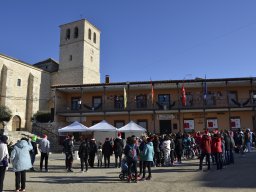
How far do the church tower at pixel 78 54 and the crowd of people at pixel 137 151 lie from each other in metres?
35.4

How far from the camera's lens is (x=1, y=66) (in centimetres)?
3931

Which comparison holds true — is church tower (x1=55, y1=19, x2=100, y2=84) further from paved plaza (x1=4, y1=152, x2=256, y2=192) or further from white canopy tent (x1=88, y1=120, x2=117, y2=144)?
paved plaza (x1=4, y1=152, x2=256, y2=192)

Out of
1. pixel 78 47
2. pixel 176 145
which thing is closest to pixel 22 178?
pixel 176 145

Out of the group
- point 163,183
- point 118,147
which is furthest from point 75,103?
point 163,183

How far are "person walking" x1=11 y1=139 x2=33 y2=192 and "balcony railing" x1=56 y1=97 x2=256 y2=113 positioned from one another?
20.8 metres

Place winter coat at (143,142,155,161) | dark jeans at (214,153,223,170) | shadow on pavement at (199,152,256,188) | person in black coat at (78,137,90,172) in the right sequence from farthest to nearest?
person in black coat at (78,137,90,172) < dark jeans at (214,153,223,170) < winter coat at (143,142,155,161) < shadow on pavement at (199,152,256,188)

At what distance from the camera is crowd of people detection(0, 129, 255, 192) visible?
7715 mm

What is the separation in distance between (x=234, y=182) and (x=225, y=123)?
20.7 meters

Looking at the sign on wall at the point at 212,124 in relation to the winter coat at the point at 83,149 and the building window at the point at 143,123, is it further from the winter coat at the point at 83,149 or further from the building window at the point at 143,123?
the winter coat at the point at 83,149

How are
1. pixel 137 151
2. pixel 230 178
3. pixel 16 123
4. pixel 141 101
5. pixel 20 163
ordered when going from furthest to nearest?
1. pixel 16 123
2. pixel 141 101
3. pixel 137 151
4. pixel 230 178
5. pixel 20 163

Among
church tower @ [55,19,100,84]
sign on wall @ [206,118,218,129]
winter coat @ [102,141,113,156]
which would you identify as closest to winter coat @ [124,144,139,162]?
winter coat @ [102,141,113,156]

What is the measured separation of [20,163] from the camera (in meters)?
7.57

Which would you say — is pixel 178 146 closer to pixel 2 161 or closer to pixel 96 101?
pixel 2 161

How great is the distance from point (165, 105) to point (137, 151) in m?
18.8
